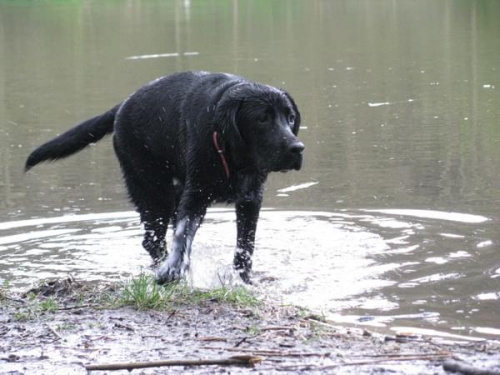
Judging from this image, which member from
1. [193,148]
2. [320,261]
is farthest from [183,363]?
[320,261]

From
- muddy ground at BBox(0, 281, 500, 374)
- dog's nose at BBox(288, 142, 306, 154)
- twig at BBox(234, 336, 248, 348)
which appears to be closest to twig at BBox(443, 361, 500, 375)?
muddy ground at BBox(0, 281, 500, 374)

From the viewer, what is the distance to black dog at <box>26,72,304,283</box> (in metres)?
6.06

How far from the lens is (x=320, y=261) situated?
23.6 ft

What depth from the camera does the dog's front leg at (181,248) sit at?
5.98 metres

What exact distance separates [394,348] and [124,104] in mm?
3224

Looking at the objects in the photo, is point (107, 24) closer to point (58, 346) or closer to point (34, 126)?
point (34, 126)

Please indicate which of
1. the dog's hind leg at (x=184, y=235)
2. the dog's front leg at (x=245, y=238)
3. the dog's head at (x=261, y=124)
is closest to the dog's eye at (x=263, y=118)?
the dog's head at (x=261, y=124)

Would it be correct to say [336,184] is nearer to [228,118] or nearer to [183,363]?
[228,118]

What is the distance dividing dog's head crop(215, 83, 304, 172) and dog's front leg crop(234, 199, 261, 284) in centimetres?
59

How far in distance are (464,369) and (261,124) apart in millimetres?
2512

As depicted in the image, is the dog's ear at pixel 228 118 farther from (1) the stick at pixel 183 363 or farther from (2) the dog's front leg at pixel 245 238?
(1) the stick at pixel 183 363

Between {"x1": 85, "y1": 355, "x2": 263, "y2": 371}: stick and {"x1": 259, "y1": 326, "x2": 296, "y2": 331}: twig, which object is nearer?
{"x1": 85, "y1": 355, "x2": 263, "y2": 371}: stick

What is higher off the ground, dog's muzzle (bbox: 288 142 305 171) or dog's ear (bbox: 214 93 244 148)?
dog's ear (bbox: 214 93 244 148)

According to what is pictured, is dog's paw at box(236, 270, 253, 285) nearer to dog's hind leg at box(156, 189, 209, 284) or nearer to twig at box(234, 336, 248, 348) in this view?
dog's hind leg at box(156, 189, 209, 284)
